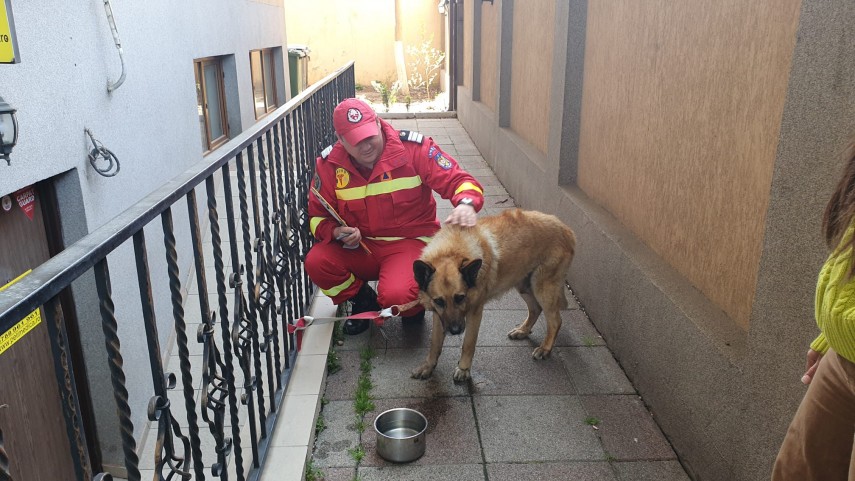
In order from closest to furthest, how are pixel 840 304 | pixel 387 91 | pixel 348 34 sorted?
pixel 840 304 < pixel 387 91 < pixel 348 34

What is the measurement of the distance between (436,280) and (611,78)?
7.44ft

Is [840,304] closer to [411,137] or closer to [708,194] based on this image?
[708,194]

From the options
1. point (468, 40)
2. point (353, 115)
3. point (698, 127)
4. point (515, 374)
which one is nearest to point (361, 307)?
point (515, 374)

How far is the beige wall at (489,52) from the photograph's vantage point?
34.0 ft

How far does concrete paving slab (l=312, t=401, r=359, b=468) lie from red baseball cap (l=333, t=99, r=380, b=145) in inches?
64.5

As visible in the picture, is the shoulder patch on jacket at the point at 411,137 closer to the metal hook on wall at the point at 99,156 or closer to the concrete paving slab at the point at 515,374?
the concrete paving slab at the point at 515,374

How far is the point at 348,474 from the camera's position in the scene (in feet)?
10.6

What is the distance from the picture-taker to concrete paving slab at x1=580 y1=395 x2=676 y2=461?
336cm

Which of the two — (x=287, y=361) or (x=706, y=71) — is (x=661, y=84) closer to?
(x=706, y=71)

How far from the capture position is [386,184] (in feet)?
14.0

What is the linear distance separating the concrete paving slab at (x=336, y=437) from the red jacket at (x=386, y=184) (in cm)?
117

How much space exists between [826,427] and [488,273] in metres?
2.47

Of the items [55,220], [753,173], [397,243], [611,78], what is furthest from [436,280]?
[55,220]

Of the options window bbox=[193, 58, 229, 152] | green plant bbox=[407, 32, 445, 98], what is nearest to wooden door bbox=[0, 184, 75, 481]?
window bbox=[193, 58, 229, 152]
